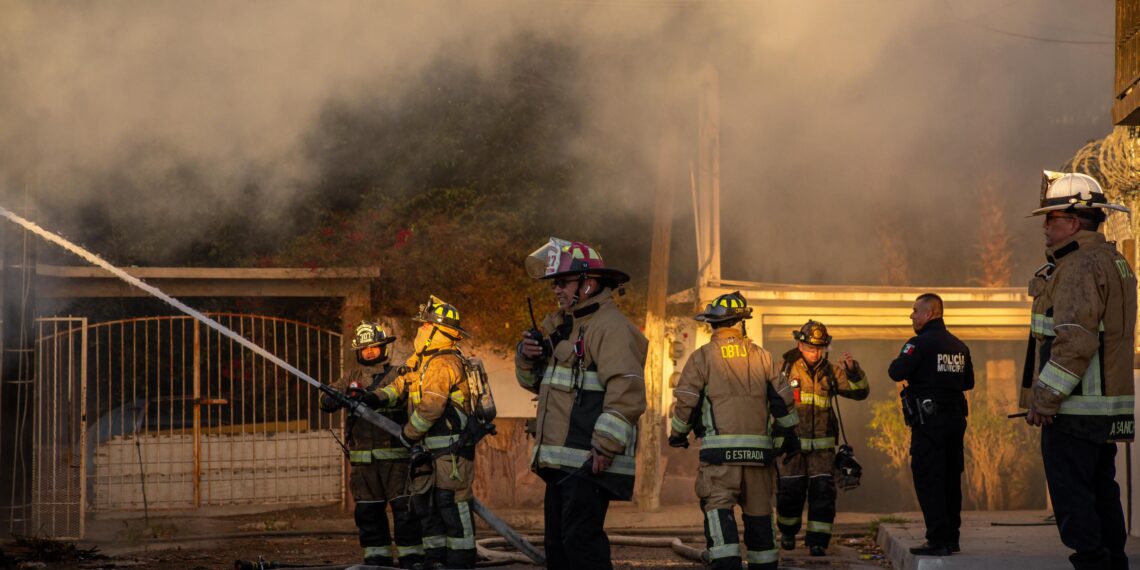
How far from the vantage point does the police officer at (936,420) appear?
25.6ft

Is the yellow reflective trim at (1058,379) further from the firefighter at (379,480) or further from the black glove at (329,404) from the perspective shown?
the black glove at (329,404)

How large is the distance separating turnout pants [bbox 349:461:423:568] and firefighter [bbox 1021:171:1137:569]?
423 centimetres

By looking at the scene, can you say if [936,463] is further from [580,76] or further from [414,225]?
[580,76]

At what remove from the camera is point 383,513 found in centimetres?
848

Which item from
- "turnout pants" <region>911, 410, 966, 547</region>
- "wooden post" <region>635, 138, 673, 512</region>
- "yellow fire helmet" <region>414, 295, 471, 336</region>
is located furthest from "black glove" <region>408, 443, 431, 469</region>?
"wooden post" <region>635, 138, 673, 512</region>

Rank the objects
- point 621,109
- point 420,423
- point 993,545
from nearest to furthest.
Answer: point 420,423
point 993,545
point 621,109

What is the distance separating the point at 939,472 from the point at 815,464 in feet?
5.28

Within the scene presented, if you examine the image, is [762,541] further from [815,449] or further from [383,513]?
[383,513]

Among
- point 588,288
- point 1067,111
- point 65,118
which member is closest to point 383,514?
point 588,288

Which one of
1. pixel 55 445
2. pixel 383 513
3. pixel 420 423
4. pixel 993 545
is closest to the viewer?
pixel 420 423

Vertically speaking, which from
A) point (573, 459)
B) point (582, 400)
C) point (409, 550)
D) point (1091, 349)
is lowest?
point (409, 550)

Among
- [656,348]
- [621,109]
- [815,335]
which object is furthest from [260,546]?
[621,109]

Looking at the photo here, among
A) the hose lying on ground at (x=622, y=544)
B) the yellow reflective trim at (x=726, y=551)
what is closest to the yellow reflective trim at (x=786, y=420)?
the yellow reflective trim at (x=726, y=551)

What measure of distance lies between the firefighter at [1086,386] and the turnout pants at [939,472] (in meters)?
2.09
